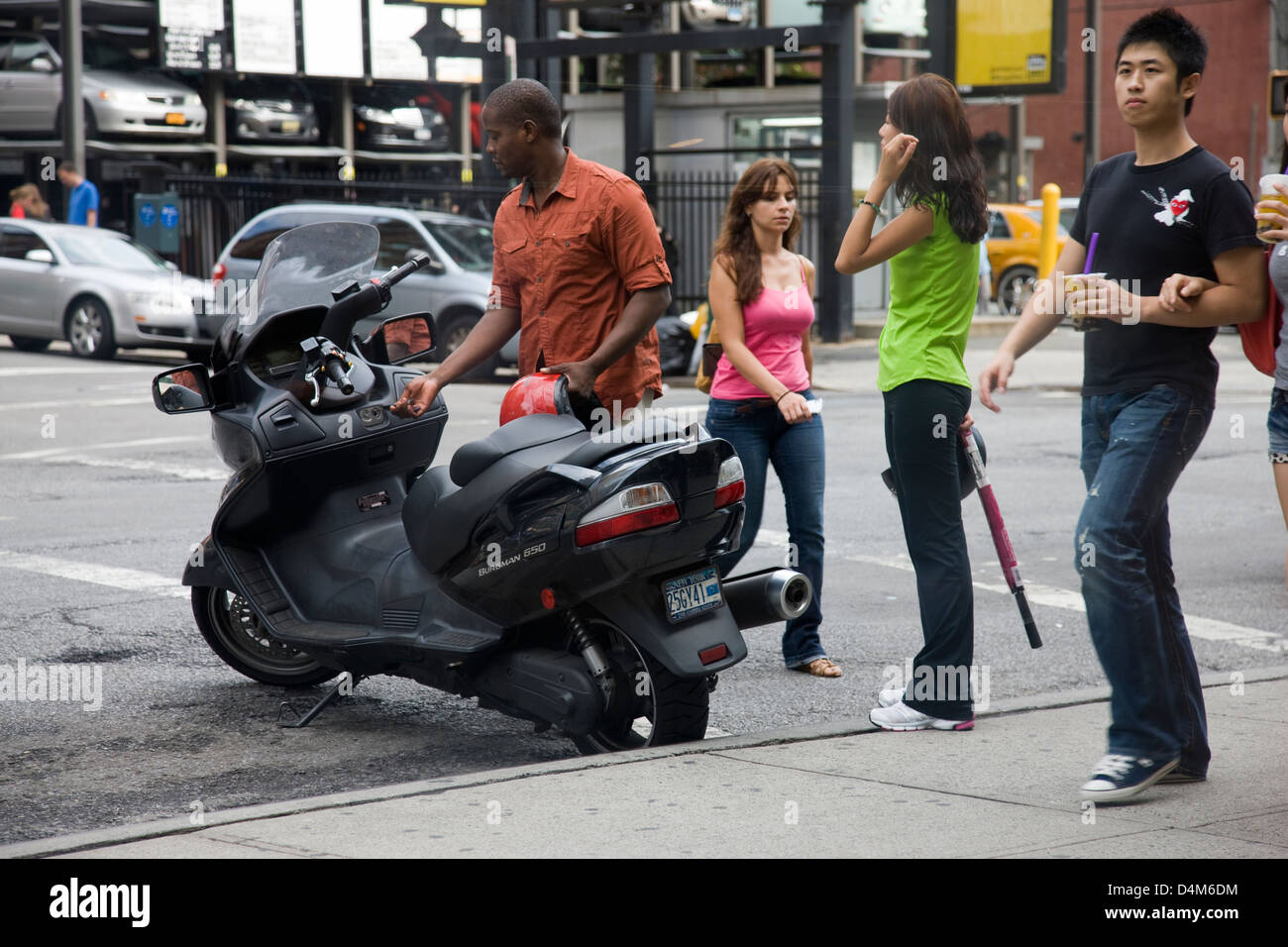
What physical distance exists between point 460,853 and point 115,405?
37.9 feet

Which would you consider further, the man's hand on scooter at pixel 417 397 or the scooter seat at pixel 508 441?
the man's hand on scooter at pixel 417 397

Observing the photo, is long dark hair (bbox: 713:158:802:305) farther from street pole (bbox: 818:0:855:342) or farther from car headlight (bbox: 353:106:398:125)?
car headlight (bbox: 353:106:398:125)

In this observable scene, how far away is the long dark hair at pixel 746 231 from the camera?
636 cm

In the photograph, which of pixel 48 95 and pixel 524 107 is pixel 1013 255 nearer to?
pixel 48 95

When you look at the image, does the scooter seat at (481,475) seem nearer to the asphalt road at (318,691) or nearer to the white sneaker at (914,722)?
the asphalt road at (318,691)

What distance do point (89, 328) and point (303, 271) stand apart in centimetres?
1413

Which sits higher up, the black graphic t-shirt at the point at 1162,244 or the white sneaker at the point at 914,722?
the black graphic t-shirt at the point at 1162,244

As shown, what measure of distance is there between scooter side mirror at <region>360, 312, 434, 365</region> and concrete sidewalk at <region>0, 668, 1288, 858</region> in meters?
1.79

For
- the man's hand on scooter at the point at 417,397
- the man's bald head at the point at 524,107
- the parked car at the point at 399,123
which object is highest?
the parked car at the point at 399,123

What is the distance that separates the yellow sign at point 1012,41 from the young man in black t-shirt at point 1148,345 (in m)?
17.5

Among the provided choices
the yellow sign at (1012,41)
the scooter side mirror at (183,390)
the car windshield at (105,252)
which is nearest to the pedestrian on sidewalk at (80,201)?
the car windshield at (105,252)

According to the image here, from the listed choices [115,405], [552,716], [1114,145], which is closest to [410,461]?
[552,716]
